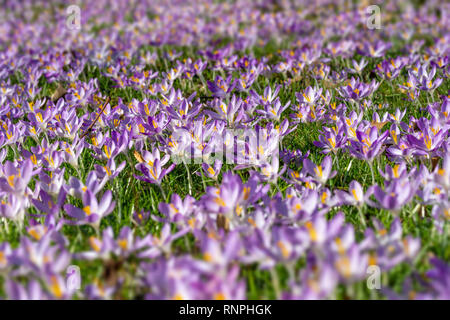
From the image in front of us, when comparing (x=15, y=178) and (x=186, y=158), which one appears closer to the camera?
(x=15, y=178)

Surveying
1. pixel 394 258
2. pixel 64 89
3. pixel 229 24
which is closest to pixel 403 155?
pixel 394 258

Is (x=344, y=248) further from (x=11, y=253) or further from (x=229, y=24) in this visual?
(x=229, y=24)

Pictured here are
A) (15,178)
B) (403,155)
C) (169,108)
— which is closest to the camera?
(15,178)

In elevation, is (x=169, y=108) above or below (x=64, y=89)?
below

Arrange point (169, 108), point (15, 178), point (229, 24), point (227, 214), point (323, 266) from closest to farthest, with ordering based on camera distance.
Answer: point (323, 266), point (227, 214), point (15, 178), point (169, 108), point (229, 24)

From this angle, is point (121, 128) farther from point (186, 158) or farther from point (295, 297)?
point (295, 297)

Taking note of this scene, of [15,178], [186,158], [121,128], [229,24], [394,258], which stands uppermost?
[229,24]
